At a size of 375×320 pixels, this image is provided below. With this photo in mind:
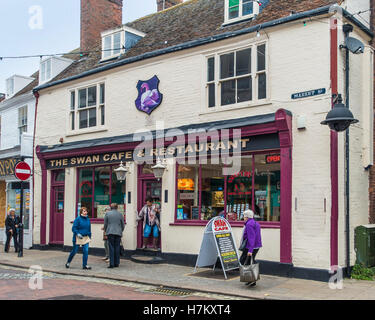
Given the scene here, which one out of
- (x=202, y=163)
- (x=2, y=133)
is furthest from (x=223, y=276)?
(x=2, y=133)

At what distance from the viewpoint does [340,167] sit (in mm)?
11398

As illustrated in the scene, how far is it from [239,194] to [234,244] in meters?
1.52

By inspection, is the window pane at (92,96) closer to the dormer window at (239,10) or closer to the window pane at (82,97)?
the window pane at (82,97)

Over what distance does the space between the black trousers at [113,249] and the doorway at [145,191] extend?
1732 millimetres

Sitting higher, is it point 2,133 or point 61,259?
point 2,133

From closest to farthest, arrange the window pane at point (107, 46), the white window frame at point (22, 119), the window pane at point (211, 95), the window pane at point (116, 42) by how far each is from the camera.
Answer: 1. the window pane at point (211, 95)
2. the window pane at point (116, 42)
3. the window pane at point (107, 46)
4. the white window frame at point (22, 119)

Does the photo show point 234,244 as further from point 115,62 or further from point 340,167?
point 115,62

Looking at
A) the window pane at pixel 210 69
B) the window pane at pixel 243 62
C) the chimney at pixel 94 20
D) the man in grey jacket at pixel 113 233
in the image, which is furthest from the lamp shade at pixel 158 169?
the chimney at pixel 94 20

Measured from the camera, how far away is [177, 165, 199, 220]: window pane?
45.6 ft

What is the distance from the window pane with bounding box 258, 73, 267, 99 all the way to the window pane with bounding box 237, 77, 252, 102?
283 mm

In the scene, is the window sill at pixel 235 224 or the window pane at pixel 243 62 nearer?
the window sill at pixel 235 224

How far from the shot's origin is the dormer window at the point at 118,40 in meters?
17.1

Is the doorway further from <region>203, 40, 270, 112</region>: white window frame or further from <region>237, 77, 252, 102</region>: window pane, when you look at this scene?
<region>237, 77, 252, 102</region>: window pane
